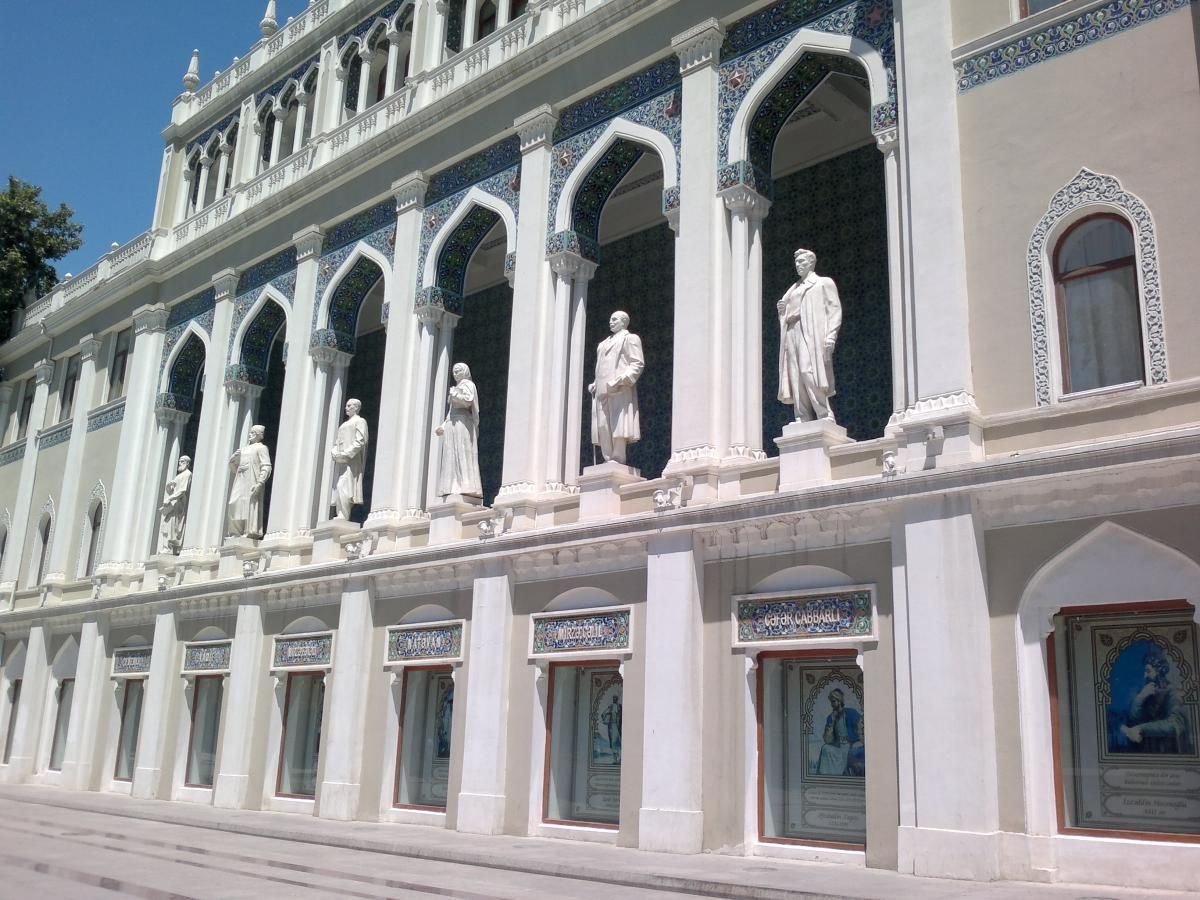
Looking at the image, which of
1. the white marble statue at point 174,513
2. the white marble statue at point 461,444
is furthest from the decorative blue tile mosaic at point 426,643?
the white marble statue at point 174,513

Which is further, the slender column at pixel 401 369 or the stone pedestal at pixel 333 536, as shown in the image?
the stone pedestal at pixel 333 536

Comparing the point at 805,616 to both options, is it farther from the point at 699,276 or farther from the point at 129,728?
the point at 129,728

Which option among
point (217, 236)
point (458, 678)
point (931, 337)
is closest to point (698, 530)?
point (931, 337)

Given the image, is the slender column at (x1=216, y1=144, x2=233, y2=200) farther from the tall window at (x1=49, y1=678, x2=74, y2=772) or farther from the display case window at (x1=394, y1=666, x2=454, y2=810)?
the display case window at (x1=394, y1=666, x2=454, y2=810)

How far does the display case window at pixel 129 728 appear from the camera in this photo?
2202 centimetres

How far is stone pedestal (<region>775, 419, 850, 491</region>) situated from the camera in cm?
1230

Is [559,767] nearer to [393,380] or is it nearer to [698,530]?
[698,530]

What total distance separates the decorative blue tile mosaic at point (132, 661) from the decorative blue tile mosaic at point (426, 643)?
744cm

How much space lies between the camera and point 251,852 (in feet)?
41.1

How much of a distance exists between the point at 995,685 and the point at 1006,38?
639 centimetres

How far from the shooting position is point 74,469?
85.1 ft

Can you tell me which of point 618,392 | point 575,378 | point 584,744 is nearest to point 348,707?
point 584,744

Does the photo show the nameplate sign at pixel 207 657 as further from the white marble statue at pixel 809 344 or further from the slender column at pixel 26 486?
the white marble statue at pixel 809 344

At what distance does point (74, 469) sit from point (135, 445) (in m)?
2.86
